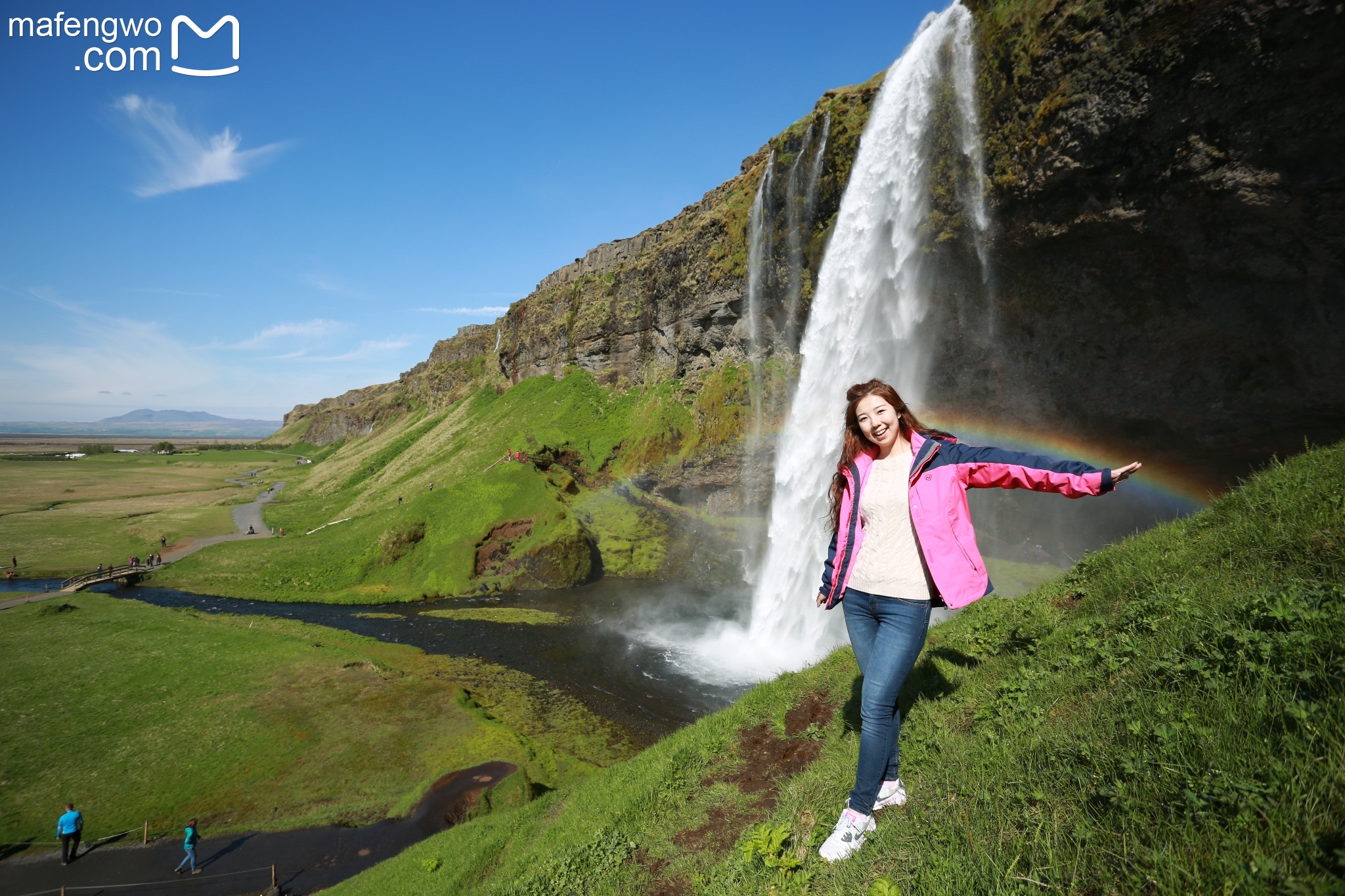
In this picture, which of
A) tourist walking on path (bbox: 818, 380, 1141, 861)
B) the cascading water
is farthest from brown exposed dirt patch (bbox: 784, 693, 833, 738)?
the cascading water

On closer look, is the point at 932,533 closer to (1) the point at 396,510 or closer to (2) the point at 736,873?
(2) the point at 736,873

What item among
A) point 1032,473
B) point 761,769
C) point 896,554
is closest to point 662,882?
point 761,769

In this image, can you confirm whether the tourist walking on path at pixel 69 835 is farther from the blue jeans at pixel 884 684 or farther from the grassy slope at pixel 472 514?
the grassy slope at pixel 472 514

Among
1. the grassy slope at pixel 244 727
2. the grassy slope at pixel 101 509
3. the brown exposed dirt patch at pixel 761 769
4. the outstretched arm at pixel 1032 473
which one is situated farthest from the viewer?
the grassy slope at pixel 101 509

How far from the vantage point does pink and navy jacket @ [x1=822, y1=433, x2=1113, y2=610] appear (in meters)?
3.25

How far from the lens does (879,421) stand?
3.71m

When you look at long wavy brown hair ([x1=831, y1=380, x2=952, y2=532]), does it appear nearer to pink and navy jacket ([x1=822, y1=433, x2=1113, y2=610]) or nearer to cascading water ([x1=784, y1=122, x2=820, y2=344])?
pink and navy jacket ([x1=822, y1=433, x2=1113, y2=610])

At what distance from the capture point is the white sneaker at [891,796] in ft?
12.3

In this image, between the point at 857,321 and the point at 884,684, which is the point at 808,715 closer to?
the point at 884,684

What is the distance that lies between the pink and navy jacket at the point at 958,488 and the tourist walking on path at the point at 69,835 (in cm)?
1693

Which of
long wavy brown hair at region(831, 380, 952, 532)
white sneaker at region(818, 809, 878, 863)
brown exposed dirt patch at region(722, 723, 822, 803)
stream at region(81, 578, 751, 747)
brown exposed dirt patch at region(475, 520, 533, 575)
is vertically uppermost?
long wavy brown hair at region(831, 380, 952, 532)

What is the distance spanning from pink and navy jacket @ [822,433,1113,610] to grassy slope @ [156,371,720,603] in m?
31.4

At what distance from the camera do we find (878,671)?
3508 mm

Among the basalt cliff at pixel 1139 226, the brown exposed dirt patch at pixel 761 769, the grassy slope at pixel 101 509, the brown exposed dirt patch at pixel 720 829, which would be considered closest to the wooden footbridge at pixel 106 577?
the grassy slope at pixel 101 509
